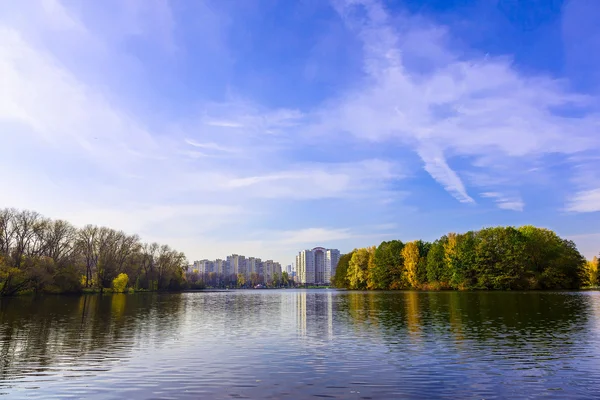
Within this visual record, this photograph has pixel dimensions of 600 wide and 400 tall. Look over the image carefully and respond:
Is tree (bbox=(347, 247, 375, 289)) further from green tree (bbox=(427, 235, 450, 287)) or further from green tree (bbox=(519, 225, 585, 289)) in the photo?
green tree (bbox=(519, 225, 585, 289))

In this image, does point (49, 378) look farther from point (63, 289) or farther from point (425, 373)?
point (63, 289)

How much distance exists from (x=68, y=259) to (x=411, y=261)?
101 meters

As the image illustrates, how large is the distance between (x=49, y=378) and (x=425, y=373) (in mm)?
16159

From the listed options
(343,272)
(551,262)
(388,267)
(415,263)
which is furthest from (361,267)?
(551,262)

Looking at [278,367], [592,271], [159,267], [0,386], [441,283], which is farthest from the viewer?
[159,267]

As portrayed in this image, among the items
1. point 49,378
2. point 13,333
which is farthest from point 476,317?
point 13,333

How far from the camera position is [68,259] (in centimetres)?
11094

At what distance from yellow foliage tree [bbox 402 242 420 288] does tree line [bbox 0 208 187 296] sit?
9184 centimetres

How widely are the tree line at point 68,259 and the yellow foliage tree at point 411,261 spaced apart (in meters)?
91.8

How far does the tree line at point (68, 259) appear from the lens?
94625 millimetres

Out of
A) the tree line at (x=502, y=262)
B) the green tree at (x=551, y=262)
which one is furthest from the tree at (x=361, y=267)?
the green tree at (x=551, y=262)

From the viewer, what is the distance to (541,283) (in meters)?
113

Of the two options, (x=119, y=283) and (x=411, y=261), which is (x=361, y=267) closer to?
(x=411, y=261)

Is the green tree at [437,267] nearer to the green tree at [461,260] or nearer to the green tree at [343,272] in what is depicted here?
the green tree at [461,260]
